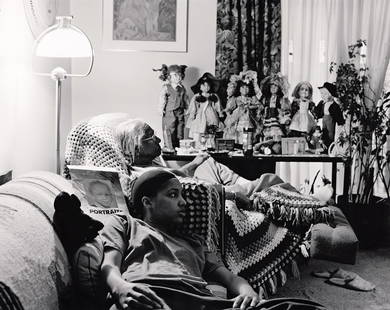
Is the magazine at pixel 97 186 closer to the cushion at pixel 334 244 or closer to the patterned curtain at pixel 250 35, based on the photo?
the cushion at pixel 334 244

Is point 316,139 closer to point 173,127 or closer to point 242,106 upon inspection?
point 242,106

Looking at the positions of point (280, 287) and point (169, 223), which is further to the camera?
point (280, 287)

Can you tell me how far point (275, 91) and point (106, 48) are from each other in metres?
1.40

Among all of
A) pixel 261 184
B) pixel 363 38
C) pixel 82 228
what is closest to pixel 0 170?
pixel 261 184

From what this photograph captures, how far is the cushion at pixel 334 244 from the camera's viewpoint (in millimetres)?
2904

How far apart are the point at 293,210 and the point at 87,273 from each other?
1.71 meters

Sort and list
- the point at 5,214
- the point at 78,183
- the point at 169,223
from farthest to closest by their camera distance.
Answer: the point at 78,183, the point at 169,223, the point at 5,214

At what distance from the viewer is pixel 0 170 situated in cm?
317

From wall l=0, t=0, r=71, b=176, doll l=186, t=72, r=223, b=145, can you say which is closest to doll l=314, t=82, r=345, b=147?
doll l=186, t=72, r=223, b=145

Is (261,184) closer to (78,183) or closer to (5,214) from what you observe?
(78,183)

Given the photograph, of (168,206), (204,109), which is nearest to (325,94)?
(204,109)

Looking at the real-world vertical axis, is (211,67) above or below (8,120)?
above

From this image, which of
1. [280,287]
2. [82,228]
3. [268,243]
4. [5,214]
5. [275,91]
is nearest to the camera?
[5,214]

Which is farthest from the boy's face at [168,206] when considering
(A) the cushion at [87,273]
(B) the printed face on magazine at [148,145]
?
(B) the printed face on magazine at [148,145]
